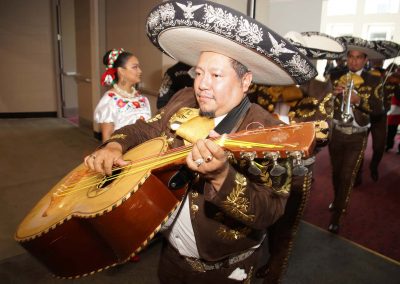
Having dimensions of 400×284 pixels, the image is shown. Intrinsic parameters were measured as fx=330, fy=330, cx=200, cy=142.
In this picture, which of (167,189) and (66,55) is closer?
(167,189)

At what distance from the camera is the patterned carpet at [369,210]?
3.13 meters

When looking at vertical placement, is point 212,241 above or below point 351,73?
below

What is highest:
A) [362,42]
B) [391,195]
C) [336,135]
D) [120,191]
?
[362,42]

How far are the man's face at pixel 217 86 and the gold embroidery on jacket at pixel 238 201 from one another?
38 cm

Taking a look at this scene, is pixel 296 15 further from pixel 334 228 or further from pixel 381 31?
pixel 334 228

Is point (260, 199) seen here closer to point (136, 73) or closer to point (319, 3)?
point (136, 73)

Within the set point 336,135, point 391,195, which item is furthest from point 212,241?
point 391,195

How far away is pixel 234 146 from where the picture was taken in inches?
32.7

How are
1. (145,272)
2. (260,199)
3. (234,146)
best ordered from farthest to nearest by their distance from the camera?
1. (145,272)
2. (260,199)
3. (234,146)

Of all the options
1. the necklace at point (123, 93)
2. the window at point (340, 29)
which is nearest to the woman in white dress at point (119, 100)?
the necklace at point (123, 93)

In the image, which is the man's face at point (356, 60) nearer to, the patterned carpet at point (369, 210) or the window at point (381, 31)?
the patterned carpet at point (369, 210)

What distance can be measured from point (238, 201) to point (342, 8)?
5030 mm

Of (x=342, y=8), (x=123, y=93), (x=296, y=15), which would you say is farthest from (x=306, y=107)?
(x=296, y=15)

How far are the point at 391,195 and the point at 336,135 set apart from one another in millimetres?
1616
